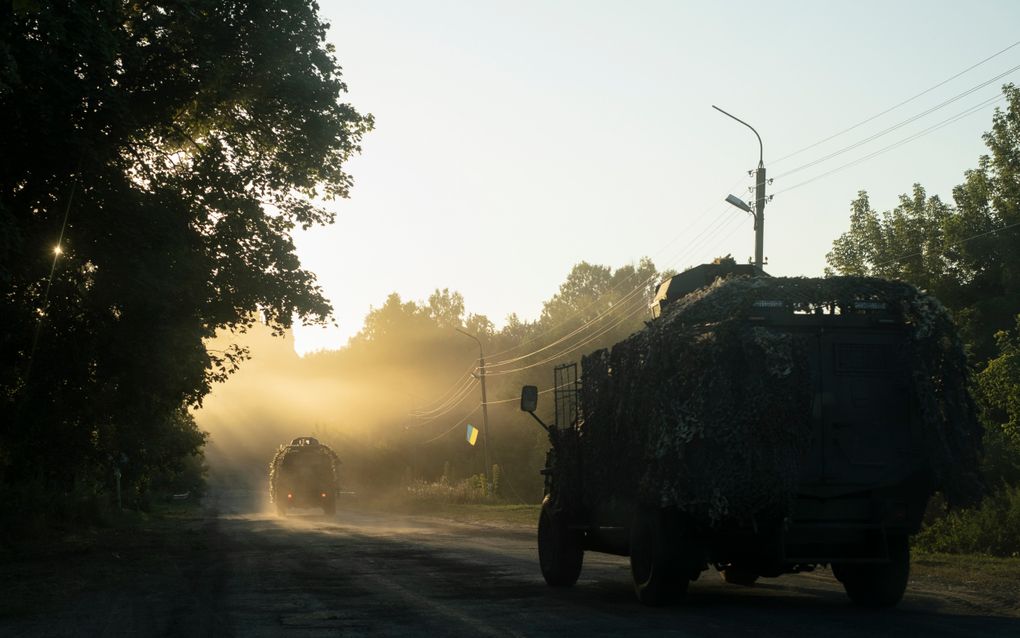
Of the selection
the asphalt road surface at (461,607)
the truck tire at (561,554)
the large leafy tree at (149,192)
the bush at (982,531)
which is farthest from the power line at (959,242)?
the truck tire at (561,554)

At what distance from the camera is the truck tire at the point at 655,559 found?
36.3 ft

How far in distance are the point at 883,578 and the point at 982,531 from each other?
882cm

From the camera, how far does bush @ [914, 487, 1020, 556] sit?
18719 millimetres

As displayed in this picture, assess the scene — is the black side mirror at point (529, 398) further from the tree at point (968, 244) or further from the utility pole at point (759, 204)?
the tree at point (968, 244)

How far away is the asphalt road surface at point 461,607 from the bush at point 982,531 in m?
4.48

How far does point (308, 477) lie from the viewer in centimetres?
4812

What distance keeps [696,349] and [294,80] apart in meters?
16.5

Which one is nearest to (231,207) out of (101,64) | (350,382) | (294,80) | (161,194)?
(161,194)

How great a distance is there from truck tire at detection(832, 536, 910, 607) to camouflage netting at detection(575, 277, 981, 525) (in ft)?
2.93

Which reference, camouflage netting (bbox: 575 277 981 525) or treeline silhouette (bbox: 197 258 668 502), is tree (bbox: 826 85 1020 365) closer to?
treeline silhouette (bbox: 197 258 668 502)

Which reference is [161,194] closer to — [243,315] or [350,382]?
[243,315]

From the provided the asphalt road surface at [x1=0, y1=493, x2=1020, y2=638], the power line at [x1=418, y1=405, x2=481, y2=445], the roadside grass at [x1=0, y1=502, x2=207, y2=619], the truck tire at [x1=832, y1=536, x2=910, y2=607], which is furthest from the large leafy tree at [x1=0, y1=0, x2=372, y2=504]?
the power line at [x1=418, y1=405, x2=481, y2=445]

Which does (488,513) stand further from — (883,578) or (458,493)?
(883,578)

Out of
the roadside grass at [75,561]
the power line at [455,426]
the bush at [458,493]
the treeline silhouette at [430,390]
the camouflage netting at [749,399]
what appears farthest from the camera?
the power line at [455,426]
